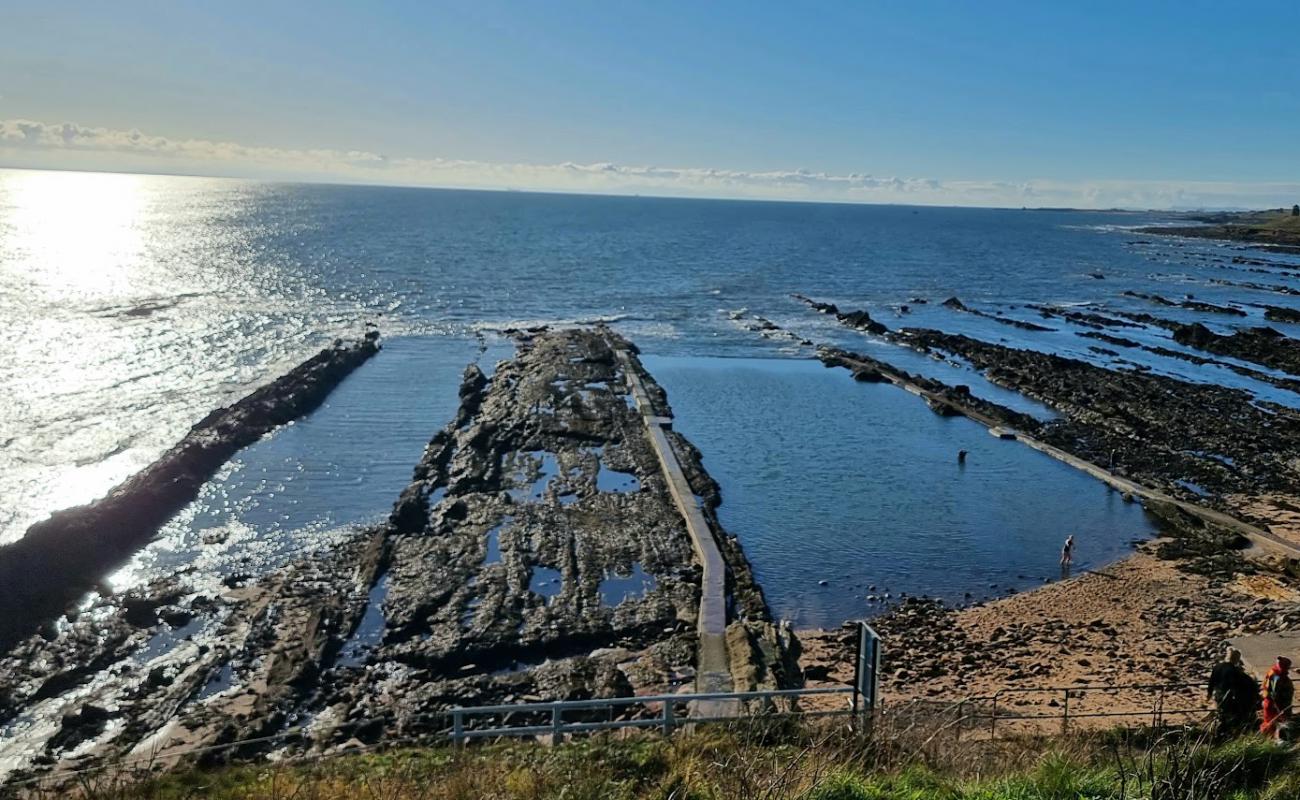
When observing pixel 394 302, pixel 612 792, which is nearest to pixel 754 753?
pixel 612 792

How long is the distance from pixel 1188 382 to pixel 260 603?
150 feet

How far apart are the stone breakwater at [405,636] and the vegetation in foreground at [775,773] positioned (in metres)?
2.79

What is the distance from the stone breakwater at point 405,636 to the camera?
17094 mm

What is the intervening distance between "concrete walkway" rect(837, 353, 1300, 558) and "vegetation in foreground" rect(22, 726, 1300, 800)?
1740cm

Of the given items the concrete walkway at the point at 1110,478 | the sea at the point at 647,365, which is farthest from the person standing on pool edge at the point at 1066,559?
the concrete walkway at the point at 1110,478

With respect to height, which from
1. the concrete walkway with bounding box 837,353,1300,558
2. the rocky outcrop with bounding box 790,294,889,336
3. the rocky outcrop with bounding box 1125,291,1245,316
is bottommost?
the concrete walkway with bounding box 837,353,1300,558

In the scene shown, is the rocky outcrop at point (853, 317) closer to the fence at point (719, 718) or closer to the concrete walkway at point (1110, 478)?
the concrete walkway at point (1110, 478)

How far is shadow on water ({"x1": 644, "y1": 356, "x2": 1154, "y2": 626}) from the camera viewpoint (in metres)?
24.8

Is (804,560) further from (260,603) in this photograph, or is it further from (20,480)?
(20,480)

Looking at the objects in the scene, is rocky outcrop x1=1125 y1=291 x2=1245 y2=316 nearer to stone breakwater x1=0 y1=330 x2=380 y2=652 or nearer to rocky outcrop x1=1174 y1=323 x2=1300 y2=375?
rocky outcrop x1=1174 y1=323 x2=1300 y2=375

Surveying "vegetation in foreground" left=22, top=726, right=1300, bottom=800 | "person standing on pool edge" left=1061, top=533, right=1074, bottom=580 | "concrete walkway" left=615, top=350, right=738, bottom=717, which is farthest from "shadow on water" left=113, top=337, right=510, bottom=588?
"person standing on pool edge" left=1061, top=533, right=1074, bottom=580

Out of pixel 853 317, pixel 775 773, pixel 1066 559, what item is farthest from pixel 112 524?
pixel 853 317

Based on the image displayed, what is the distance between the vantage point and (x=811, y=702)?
58.0 ft

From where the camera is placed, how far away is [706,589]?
73.9ft
